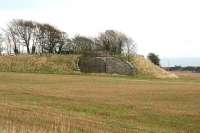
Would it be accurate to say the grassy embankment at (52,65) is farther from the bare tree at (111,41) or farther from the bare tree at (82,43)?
the bare tree at (111,41)

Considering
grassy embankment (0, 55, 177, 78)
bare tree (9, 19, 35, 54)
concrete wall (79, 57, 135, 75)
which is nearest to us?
grassy embankment (0, 55, 177, 78)

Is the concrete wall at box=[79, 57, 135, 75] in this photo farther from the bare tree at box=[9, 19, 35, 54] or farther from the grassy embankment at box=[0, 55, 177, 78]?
the bare tree at box=[9, 19, 35, 54]

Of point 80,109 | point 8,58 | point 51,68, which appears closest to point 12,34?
point 8,58

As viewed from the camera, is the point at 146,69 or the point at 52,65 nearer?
the point at 52,65

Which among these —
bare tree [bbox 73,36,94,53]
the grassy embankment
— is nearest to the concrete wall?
the grassy embankment

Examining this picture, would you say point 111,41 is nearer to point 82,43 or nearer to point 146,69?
point 82,43

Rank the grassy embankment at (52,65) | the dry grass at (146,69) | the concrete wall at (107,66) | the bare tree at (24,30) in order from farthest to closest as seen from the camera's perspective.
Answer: the bare tree at (24,30), the concrete wall at (107,66), the dry grass at (146,69), the grassy embankment at (52,65)

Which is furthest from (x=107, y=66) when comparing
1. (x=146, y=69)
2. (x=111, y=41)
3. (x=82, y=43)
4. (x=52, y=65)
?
(x=111, y=41)

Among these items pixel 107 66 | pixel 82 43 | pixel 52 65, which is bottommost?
pixel 107 66

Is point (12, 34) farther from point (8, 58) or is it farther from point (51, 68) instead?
point (51, 68)

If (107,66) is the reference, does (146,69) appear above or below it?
below

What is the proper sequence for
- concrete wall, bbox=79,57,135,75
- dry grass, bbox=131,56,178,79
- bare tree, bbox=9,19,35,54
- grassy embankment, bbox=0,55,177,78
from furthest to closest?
bare tree, bbox=9,19,35,54
concrete wall, bbox=79,57,135,75
dry grass, bbox=131,56,178,79
grassy embankment, bbox=0,55,177,78

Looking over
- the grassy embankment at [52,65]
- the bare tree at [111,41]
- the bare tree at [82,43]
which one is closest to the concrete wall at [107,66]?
the grassy embankment at [52,65]

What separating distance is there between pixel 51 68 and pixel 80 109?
73417mm
